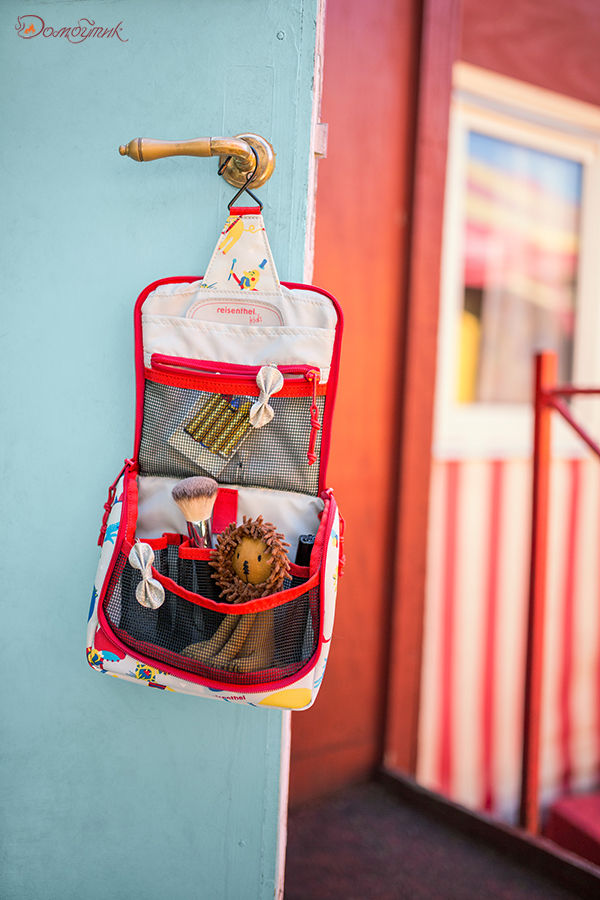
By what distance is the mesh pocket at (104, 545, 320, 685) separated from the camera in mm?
806

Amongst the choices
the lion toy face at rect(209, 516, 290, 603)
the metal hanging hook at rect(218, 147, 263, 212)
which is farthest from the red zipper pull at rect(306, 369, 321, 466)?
the metal hanging hook at rect(218, 147, 263, 212)

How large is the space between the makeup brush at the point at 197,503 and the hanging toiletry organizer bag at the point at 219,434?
0.02 m

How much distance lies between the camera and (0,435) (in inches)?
38.9

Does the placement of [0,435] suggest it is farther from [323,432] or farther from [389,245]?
[389,245]

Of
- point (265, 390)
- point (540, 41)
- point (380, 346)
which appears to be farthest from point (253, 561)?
point (540, 41)

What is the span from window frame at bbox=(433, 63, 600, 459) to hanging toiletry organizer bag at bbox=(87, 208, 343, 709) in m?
1.14

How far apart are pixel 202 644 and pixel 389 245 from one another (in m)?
1.23

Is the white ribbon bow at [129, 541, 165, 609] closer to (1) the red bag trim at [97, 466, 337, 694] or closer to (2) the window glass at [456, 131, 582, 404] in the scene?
(1) the red bag trim at [97, 466, 337, 694]

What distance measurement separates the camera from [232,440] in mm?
899

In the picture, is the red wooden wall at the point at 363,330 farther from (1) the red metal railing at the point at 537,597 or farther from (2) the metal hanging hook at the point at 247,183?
(2) the metal hanging hook at the point at 247,183

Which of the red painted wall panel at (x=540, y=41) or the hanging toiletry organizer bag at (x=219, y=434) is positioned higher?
the red painted wall panel at (x=540, y=41)

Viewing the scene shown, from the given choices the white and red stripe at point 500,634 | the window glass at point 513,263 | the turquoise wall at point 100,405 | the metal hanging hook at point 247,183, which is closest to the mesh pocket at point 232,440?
the turquoise wall at point 100,405

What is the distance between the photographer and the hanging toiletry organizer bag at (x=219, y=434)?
85 centimetres

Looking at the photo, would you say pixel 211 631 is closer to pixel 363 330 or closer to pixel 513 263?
pixel 363 330
